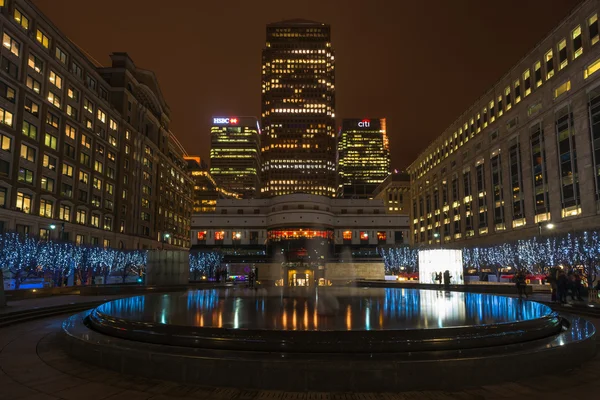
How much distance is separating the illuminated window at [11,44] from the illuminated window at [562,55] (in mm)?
83785

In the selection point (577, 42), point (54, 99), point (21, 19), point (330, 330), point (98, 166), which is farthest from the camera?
point (98, 166)

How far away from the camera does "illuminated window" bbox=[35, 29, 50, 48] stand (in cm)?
6546

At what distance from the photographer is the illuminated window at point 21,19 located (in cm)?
5988

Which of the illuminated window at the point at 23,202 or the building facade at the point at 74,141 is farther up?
the building facade at the point at 74,141

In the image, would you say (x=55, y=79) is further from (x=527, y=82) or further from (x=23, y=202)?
(x=527, y=82)

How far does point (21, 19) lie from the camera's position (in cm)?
6119

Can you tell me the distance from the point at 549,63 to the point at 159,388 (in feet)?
264

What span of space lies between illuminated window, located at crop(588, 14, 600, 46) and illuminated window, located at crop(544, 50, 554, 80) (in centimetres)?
911

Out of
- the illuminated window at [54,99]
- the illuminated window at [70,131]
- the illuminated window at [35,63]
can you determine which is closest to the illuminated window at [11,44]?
the illuminated window at [35,63]

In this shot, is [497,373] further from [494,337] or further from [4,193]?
[4,193]

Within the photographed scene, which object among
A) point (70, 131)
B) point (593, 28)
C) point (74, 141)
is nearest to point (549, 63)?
point (593, 28)

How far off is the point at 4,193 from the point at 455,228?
317ft

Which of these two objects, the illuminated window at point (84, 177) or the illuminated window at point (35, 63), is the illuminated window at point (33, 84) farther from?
the illuminated window at point (84, 177)

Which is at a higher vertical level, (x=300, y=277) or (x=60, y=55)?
(x=60, y=55)
